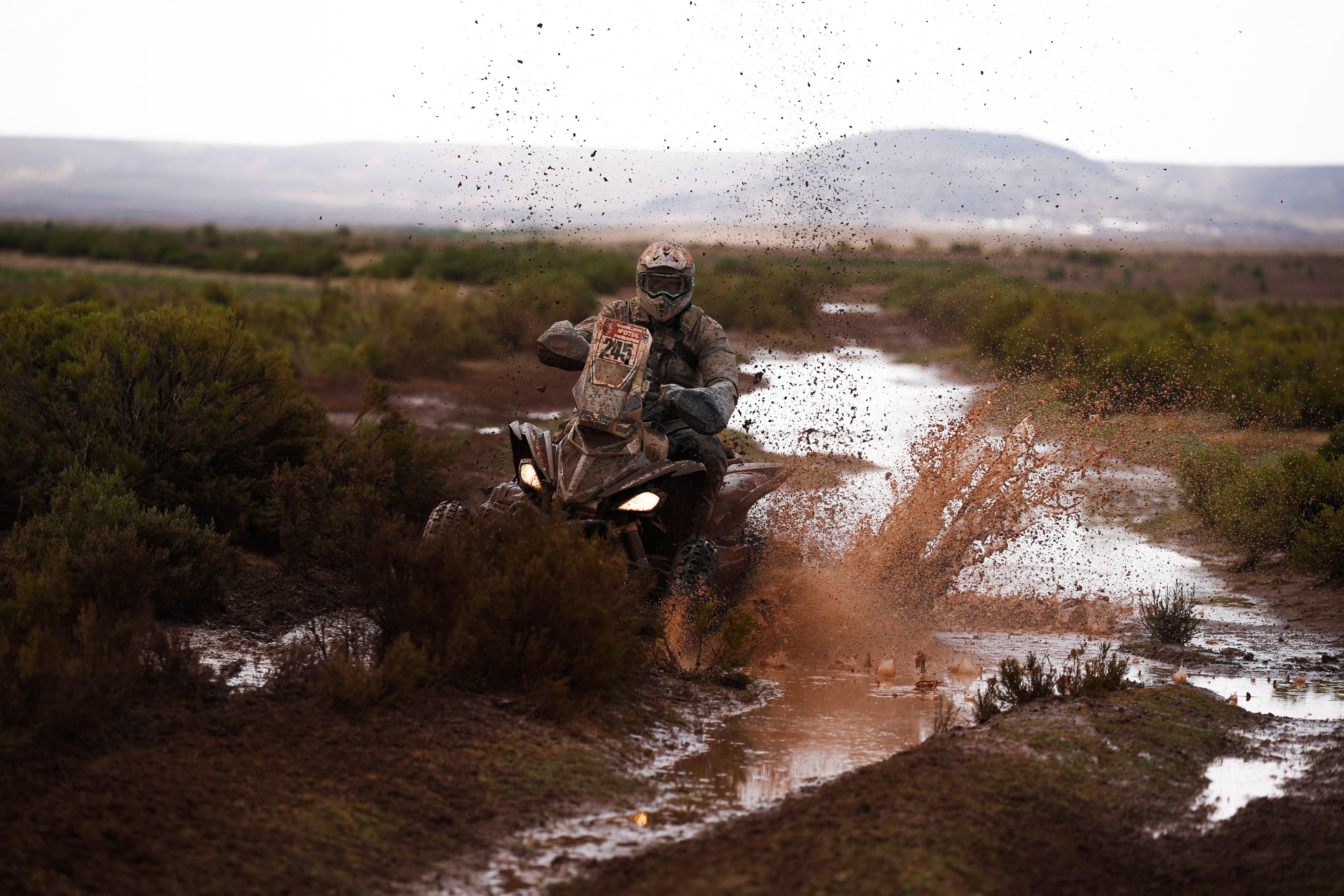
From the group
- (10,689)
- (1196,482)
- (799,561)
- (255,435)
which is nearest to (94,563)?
(10,689)

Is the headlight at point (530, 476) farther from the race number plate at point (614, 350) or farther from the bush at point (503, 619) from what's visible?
the bush at point (503, 619)

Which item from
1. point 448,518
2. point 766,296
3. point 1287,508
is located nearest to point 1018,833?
point 448,518

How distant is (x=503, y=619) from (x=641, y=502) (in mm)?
2072

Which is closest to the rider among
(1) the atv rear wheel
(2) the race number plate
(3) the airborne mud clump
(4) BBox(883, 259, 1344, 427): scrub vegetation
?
(2) the race number plate

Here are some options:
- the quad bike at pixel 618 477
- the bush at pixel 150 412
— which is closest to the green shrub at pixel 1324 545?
the quad bike at pixel 618 477

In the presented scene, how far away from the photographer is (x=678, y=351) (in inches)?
402

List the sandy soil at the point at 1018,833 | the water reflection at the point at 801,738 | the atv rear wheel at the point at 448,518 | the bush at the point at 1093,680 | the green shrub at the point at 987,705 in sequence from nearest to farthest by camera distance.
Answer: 1. the sandy soil at the point at 1018,833
2. the water reflection at the point at 801,738
3. the green shrub at the point at 987,705
4. the bush at the point at 1093,680
5. the atv rear wheel at the point at 448,518

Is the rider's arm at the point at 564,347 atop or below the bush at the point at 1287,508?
atop

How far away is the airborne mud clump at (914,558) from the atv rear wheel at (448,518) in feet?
8.73

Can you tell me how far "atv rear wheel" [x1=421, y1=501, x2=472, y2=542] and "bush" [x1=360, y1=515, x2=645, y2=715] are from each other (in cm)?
166

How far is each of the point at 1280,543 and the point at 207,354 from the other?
39.2 feet

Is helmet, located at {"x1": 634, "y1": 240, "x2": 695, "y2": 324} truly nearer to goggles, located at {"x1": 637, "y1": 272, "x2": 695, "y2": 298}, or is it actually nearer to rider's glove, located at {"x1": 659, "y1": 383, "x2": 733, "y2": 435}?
goggles, located at {"x1": 637, "y1": 272, "x2": 695, "y2": 298}

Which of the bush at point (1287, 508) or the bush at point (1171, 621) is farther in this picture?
the bush at point (1287, 508)

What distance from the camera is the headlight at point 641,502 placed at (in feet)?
29.6
